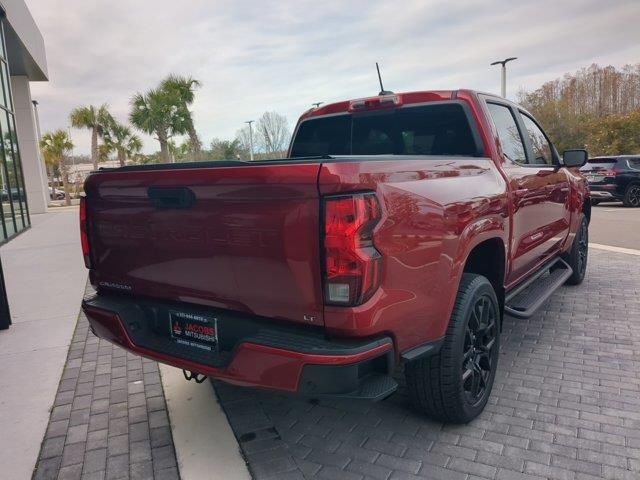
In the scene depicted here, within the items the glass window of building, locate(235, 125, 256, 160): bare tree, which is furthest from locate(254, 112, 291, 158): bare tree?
the glass window of building

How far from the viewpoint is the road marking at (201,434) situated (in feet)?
8.50

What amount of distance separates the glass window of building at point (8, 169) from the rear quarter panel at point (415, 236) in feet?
40.7

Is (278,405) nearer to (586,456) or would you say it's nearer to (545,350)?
(586,456)

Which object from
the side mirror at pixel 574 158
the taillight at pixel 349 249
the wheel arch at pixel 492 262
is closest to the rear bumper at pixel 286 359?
the taillight at pixel 349 249

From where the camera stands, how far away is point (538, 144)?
4754 mm

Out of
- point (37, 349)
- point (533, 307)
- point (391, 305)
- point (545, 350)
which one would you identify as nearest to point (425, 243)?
point (391, 305)

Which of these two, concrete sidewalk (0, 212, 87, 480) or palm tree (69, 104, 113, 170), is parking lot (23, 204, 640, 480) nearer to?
concrete sidewalk (0, 212, 87, 480)

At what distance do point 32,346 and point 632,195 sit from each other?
54.0 ft

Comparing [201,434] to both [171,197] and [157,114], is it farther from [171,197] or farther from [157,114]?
[157,114]

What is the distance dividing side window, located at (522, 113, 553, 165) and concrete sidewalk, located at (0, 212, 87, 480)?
431cm

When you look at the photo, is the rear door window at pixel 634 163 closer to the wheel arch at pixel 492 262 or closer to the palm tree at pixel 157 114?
the wheel arch at pixel 492 262

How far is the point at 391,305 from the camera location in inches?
86.7

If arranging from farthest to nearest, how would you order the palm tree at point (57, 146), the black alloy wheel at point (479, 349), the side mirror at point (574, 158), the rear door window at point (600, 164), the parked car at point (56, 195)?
the parked car at point (56, 195)
the palm tree at point (57, 146)
the rear door window at point (600, 164)
the side mirror at point (574, 158)
the black alloy wheel at point (479, 349)

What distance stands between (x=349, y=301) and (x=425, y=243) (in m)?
0.56
